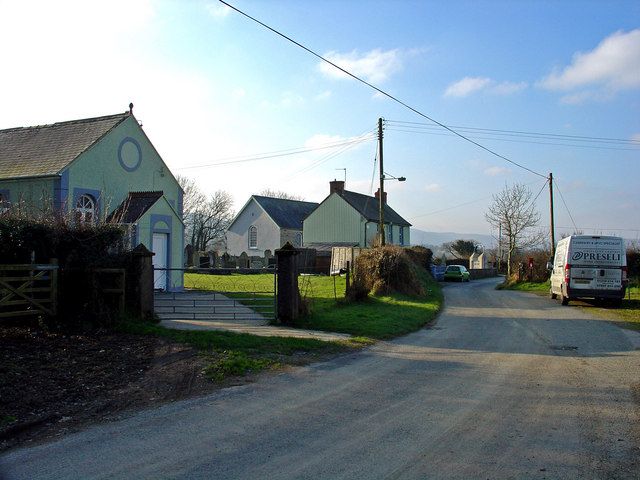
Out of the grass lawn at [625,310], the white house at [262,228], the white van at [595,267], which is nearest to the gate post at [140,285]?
the grass lawn at [625,310]

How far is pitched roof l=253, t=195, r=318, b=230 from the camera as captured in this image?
5644 centimetres

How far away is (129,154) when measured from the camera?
74.1 feet

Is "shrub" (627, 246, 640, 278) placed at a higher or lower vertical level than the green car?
higher

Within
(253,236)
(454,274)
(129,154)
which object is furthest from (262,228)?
(129,154)

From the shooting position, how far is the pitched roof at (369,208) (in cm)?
5059

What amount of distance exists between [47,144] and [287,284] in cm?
1429

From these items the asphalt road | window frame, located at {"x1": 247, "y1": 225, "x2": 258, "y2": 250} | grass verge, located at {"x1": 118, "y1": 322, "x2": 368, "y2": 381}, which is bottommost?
the asphalt road

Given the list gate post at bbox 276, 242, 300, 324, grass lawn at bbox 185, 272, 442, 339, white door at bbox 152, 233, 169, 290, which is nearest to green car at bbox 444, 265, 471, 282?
grass lawn at bbox 185, 272, 442, 339

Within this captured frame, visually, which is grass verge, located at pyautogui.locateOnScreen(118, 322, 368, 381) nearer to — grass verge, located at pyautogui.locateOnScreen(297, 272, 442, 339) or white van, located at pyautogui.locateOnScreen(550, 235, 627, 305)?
grass verge, located at pyautogui.locateOnScreen(297, 272, 442, 339)

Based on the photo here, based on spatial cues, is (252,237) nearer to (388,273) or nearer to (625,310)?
(388,273)

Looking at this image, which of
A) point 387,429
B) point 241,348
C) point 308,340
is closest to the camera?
point 387,429

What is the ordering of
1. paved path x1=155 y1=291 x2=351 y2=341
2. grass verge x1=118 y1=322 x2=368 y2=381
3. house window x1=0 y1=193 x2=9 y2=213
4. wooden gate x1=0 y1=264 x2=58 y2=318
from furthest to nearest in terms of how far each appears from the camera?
house window x1=0 y1=193 x2=9 y2=213, paved path x1=155 y1=291 x2=351 y2=341, wooden gate x1=0 y1=264 x2=58 y2=318, grass verge x1=118 y1=322 x2=368 y2=381

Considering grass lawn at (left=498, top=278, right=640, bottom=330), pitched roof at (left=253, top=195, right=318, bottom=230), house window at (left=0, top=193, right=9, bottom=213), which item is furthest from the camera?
pitched roof at (left=253, top=195, right=318, bottom=230)

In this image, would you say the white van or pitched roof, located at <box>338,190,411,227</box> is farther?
pitched roof, located at <box>338,190,411,227</box>
